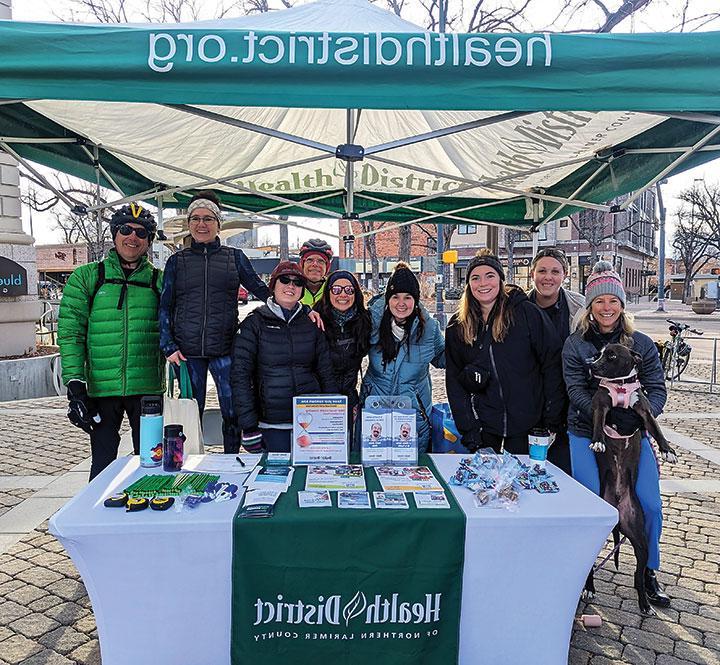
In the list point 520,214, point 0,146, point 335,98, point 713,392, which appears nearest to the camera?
point 335,98

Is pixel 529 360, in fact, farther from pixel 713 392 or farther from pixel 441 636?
pixel 713 392

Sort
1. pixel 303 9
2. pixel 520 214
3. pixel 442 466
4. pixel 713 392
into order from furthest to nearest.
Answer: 1. pixel 713 392
2. pixel 520 214
3. pixel 303 9
4. pixel 442 466

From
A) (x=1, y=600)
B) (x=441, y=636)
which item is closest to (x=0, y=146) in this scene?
(x=1, y=600)

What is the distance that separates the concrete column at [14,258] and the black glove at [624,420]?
414 inches

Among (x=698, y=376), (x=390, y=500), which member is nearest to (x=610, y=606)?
(x=390, y=500)

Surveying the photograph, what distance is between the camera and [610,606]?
3035 mm

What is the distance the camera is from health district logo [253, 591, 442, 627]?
6.91 ft

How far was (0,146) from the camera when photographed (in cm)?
330

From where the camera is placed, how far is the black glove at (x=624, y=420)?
2701mm

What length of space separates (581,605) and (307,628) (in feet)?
5.75

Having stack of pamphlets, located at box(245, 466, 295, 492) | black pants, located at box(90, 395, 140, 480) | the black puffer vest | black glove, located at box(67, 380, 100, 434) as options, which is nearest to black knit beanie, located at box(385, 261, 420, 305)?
the black puffer vest

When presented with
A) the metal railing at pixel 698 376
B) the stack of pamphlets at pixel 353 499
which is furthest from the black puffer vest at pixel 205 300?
the metal railing at pixel 698 376

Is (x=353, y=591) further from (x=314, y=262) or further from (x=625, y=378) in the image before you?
(x=314, y=262)

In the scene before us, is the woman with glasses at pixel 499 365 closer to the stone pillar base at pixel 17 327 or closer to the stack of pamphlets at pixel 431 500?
the stack of pamphlets at pixel 431 500
